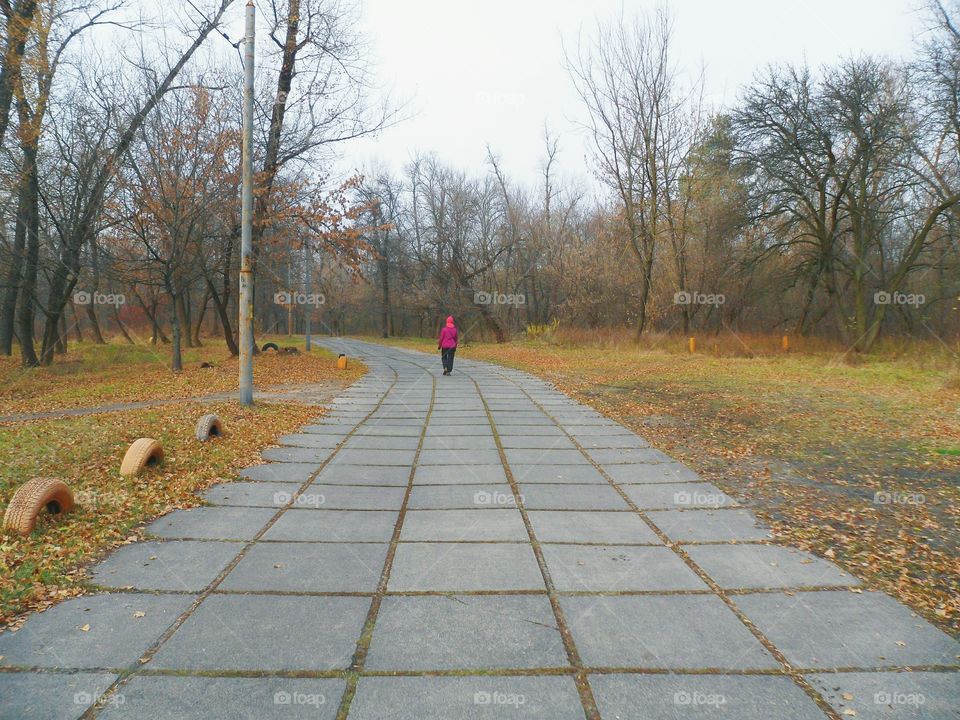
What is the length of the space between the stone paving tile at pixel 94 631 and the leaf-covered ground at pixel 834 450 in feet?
Result: 13.9

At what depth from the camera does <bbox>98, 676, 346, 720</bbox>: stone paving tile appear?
8.54 ft

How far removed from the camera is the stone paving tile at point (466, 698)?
2607 mm

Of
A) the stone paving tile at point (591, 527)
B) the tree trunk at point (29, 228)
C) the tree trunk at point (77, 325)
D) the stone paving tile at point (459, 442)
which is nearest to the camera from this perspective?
the stone paving tile at point (591, 527)

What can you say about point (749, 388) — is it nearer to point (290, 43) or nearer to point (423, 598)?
point (423, 598)

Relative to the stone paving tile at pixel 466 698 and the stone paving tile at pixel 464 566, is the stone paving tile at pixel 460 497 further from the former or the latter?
the stone paving tile at pixel 466 698

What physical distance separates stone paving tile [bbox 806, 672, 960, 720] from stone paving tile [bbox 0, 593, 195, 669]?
10.5 feet

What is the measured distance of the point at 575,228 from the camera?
43.0 meters

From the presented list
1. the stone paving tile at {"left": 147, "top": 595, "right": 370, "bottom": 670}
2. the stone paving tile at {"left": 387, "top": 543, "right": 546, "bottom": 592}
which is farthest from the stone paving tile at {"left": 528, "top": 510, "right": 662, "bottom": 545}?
the stone paving tile at {"left": 147, "top": 595, "right": 370, "bottom": 670}

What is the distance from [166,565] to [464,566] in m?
1.97

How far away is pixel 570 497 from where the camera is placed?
19.7ft

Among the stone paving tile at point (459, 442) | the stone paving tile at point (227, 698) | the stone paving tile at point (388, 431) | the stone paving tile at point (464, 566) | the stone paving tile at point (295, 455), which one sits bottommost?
the stone paving tile at point (388, 431)

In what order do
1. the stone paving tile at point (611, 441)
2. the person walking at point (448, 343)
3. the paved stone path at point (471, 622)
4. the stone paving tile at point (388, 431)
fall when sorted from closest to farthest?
the paved stone path at point (471, 622) → the stone paving tile at point (611, 441) → the stone paving tile at point (388, 431) → the person walking at point (448, 343)

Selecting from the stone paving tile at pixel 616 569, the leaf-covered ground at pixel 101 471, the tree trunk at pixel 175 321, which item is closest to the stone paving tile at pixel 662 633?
the stone paving tile at pixel 616 569

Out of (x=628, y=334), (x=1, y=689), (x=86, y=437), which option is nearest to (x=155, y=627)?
(x=1, y=689)
